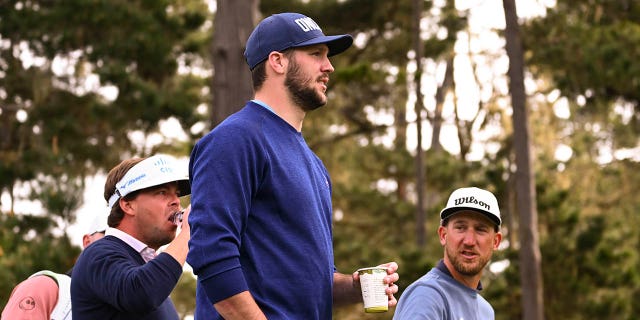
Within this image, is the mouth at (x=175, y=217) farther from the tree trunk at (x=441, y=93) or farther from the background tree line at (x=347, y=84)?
the tree trunk at (x=441, y=93)

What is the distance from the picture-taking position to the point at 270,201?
356 centimetres

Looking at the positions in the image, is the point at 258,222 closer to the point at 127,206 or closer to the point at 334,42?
the point at 334,42

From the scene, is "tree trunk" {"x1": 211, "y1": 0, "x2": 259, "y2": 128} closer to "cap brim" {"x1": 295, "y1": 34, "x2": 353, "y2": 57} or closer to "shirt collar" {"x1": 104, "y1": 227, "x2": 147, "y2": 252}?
"shirt collar" {"x1": 104, "y1": 227, "x2": 147, "y2": 252}

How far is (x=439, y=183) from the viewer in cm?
2488

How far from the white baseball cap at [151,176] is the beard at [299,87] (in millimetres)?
862

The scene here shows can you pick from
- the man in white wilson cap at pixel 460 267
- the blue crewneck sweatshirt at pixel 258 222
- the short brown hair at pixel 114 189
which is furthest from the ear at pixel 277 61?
the man in white wilson cap at pixel 460 267

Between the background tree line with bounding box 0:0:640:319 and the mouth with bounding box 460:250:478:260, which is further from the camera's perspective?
the background tree line with bounding box 0:0:640:319

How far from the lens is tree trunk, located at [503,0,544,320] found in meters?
17.0

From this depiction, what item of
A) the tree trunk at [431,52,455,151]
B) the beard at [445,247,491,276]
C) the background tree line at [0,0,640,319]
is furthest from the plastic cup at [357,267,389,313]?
the tree trunk at [431,52,455,151]

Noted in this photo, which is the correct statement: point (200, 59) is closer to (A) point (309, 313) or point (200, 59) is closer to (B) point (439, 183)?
(B) point (439, 183)

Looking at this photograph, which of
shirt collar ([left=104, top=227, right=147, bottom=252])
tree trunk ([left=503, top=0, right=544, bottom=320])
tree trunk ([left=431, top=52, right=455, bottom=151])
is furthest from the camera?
tree trunk ([left=431, top=52, right=455, bottom=151])

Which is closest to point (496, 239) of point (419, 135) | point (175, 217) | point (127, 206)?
point (175, 217)

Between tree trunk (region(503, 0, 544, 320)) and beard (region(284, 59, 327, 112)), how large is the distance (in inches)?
539

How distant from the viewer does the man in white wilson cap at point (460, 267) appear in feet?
15.9
